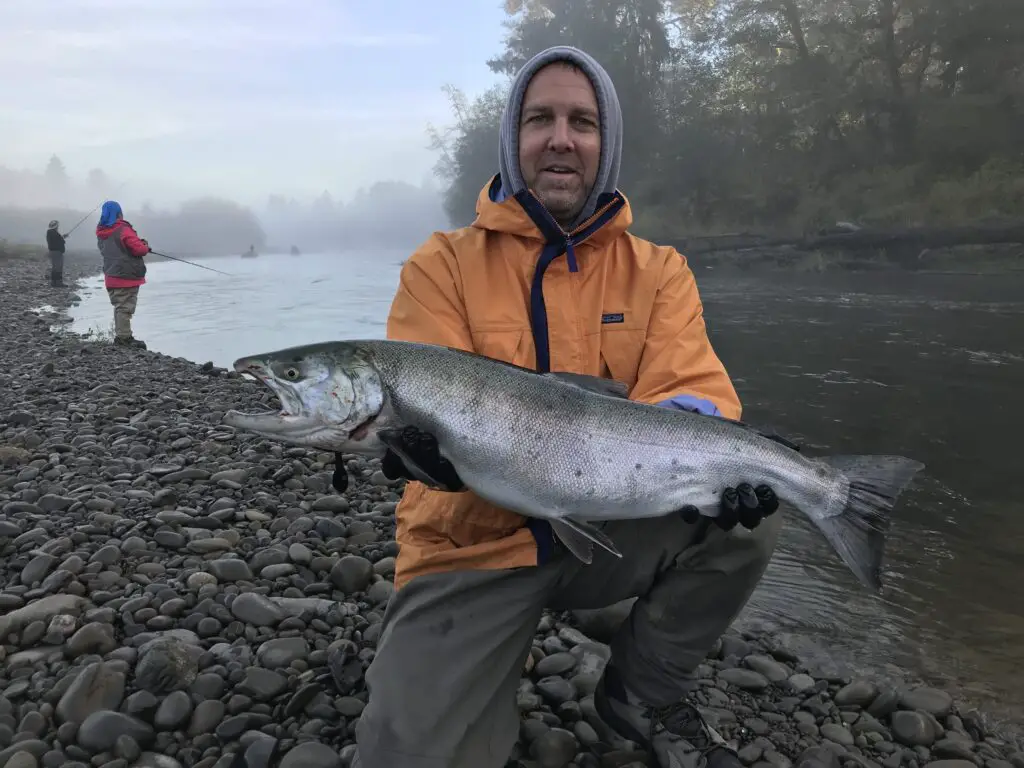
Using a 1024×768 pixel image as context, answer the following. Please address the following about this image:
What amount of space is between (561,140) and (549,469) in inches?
60.8

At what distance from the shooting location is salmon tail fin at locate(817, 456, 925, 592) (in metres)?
2.81

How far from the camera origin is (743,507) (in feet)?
8.82

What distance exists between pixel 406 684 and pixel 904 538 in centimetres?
441

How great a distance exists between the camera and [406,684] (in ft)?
8.47

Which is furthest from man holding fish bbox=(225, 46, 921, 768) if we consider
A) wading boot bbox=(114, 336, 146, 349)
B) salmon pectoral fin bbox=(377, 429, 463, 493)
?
wading boot bbox=(114, 336, 146, 349)

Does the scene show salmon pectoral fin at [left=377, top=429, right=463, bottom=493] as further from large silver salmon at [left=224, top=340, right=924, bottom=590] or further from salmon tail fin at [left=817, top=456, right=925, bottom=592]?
salmon tail fin at [left=817, top=456, right=925, bottom=592]

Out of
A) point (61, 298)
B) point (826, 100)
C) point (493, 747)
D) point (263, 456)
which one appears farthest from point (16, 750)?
point (826, 100)

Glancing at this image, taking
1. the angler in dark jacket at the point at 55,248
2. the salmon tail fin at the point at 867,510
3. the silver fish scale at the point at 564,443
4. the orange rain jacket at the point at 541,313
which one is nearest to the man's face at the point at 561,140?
the orange rain jacket at the point at 541,313

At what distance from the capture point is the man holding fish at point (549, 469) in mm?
2654

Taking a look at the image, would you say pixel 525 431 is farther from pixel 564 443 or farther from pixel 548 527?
pixel 548 527

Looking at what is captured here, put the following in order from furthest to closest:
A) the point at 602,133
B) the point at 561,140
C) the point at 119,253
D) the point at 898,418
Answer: the point at 119,253, the point at 898,418, the point at 602,133, the point at 561,140

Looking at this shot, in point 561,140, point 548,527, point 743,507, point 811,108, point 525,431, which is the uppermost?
point 811,108

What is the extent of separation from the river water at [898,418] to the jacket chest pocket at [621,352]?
2020 mm

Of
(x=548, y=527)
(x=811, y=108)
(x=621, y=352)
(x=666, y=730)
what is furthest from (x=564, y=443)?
(x=811, y=108)
